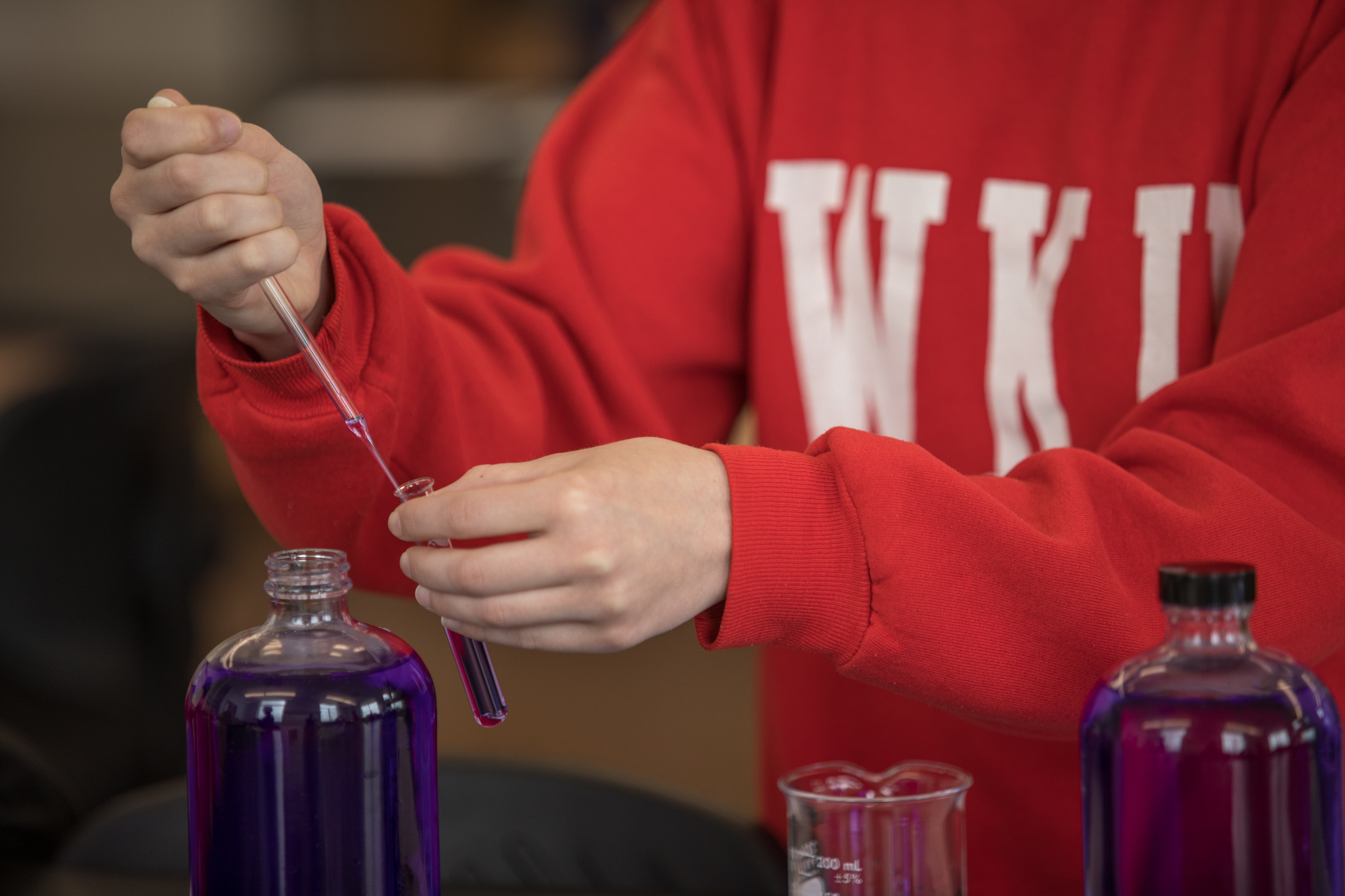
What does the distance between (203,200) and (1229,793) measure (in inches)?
19.5

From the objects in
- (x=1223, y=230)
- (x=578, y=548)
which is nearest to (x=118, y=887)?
(x=578, y=548)

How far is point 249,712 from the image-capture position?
0.57 metres

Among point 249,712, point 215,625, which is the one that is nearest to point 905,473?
point 249,712

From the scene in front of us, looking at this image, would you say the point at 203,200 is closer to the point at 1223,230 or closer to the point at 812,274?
the point at 812,274

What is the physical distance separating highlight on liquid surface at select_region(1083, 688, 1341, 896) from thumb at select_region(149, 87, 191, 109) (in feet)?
1.60

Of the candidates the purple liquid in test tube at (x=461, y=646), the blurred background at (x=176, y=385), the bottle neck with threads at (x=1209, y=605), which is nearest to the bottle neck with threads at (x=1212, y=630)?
the bottle neck with threads at (x=1209, y=605)

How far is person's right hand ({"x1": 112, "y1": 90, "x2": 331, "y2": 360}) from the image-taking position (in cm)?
55

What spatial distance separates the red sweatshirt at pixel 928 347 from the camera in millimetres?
621

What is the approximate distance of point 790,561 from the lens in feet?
1.92

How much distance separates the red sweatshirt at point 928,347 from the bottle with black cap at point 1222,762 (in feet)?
0.34

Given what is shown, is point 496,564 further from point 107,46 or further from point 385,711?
point 107,46

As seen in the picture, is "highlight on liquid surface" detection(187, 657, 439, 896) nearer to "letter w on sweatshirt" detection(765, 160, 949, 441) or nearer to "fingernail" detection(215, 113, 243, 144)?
"fingernail" detection(215, 113, 243, 144)

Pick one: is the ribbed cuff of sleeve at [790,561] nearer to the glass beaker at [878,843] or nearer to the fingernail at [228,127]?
the glass beaker at [878,843]

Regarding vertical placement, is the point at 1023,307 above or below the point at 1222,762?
above
